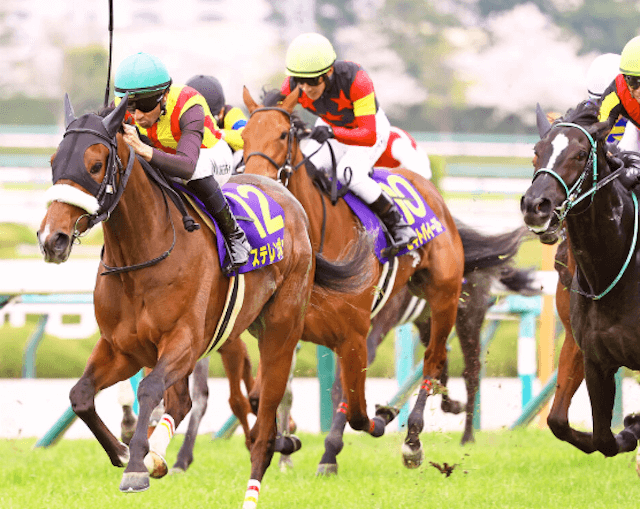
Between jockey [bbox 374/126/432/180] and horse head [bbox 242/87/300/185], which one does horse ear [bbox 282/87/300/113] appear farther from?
jockey [bbox 374/126/432/180]

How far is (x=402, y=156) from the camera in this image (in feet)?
25.3

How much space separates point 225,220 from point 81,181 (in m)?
0.89

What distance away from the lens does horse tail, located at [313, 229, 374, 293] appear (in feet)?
18.4

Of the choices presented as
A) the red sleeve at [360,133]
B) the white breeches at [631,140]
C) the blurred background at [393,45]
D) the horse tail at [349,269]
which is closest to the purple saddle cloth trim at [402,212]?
the horse tail at [349,269]

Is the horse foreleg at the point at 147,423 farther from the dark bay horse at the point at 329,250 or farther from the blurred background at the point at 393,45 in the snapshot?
the blurred background at the point at 393,45

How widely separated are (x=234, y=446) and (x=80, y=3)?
63.7ft

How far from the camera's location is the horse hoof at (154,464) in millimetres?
4055

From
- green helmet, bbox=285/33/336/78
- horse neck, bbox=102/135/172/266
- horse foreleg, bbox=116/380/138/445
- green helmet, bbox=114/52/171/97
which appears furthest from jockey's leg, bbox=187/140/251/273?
horse foreleg, bbox=116/380/138/445

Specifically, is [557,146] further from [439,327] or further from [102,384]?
[439,327]

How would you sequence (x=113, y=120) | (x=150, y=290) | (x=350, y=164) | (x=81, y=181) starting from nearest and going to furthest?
(x=81, y=181)
(x=113, y=120)
(x=150, y=290)
(x=350, y=164)

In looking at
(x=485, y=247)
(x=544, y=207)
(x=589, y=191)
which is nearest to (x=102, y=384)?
(x=544, y=207)

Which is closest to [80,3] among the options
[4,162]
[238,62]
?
[238,62]

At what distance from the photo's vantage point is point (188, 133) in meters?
4.53

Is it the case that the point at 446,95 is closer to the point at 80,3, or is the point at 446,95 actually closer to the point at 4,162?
the point at 80,3
